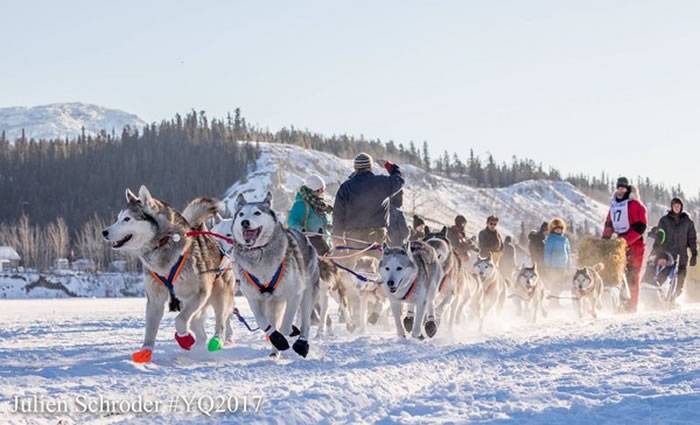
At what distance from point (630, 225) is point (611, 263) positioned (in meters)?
0.70

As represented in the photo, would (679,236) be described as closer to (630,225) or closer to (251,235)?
(630,225)

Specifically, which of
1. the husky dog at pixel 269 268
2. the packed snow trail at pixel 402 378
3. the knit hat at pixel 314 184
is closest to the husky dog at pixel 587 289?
the packed snow trail at pixel 402 378

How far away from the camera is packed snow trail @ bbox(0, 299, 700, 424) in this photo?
14.3 feet

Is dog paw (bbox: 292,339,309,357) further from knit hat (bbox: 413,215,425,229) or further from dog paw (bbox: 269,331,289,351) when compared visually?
knit hat (bbox: 413,215,425,229)

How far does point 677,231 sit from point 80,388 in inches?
461

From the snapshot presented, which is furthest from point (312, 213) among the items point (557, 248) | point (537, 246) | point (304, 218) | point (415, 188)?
point (415, 188)

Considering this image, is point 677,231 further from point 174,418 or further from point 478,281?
point 174,418

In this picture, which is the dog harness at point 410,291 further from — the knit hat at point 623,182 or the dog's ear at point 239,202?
the knit hat at point 623,182

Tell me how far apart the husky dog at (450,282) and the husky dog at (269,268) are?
2.73m

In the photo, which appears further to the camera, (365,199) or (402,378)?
(365,199)

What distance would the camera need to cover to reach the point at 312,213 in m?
9.63

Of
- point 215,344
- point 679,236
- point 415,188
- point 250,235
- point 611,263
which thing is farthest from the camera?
point 415,188

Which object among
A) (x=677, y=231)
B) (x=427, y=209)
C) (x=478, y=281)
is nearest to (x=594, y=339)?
(x=478, y=281)

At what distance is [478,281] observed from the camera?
1128 centimetres
